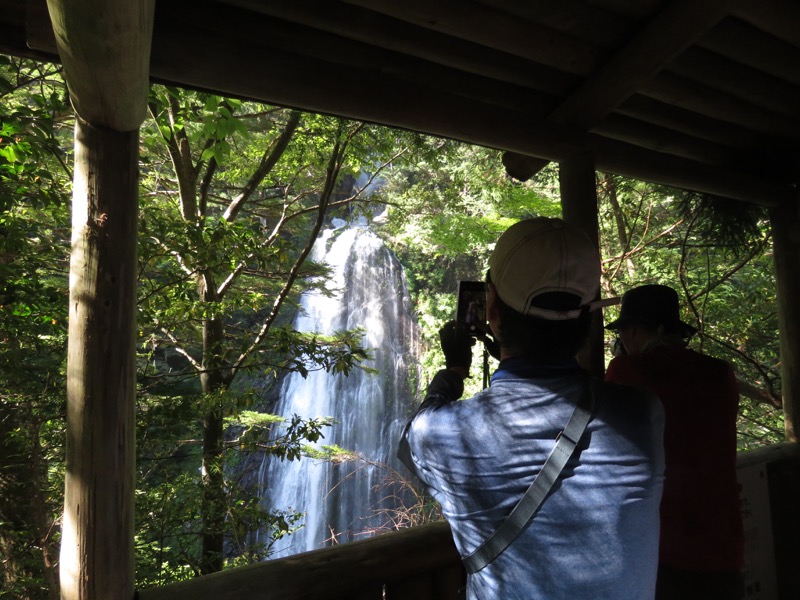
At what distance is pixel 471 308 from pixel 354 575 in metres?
0.96

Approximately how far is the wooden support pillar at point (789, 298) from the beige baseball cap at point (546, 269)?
3.19 m

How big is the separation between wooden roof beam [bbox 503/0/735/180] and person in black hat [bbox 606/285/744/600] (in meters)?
1.18

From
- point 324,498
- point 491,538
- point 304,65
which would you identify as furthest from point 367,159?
point 324,498

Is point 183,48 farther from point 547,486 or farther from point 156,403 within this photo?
point 156,403

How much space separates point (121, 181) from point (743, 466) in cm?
310

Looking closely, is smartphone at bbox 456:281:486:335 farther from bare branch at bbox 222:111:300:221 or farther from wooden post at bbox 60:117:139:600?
bare branch at bbox 222:111:300:221

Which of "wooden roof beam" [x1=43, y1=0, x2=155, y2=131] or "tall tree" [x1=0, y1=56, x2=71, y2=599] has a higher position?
"wooden roof beam" [x1=43, y1=0, x2=155, y2=131]

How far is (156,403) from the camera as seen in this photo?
14.9 feet

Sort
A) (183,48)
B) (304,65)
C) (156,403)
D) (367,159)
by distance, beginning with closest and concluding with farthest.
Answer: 1. (183,48)
2. (304,65)
3. (156,403)
4. (367,159)

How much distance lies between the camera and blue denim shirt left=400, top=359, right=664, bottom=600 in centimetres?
96

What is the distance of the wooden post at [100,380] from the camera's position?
1357mm

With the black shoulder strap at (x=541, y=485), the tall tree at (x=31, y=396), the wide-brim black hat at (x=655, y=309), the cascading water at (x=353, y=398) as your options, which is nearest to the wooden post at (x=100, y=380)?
the black shoulder strap at (x=541, y=485)

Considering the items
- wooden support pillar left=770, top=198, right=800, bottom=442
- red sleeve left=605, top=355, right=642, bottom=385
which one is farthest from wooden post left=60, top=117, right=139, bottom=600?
wooden support pillar left=770, top=198, right=800, bottom=442

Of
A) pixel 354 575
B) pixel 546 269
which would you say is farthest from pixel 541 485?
pixel 354 575
